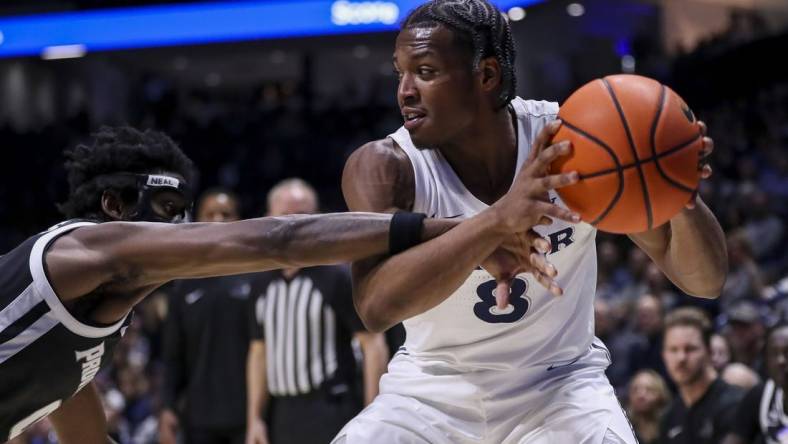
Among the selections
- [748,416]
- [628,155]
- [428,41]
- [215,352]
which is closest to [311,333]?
[215,352]

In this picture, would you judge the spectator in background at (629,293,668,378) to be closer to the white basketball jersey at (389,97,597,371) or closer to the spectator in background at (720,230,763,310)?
the spectator in background at (720,230,763,310)

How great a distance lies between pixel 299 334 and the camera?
610 cm

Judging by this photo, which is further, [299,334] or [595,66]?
[595,66]

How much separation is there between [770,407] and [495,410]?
2781 millimetres

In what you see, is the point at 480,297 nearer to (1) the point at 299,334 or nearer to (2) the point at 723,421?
(1) the point at 299,334

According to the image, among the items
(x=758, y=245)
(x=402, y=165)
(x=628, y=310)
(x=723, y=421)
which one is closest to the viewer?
(x=402, y=165)

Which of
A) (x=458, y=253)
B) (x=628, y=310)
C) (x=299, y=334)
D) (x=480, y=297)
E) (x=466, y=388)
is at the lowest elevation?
(x=628, y=310)

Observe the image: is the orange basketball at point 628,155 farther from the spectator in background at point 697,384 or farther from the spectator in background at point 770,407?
the spectator in background at point 697,384

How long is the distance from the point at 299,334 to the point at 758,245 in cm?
601

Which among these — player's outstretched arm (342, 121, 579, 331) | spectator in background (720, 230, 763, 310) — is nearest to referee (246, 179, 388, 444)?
player's outstretched arm (342, 121, 579, 331)

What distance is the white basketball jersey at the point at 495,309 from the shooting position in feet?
11.6

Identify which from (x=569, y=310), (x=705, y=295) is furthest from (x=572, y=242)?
(x=705, y=295)

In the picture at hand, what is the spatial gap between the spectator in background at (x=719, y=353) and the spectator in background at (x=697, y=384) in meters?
0.79

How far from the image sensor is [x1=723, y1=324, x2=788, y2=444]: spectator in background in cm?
564
